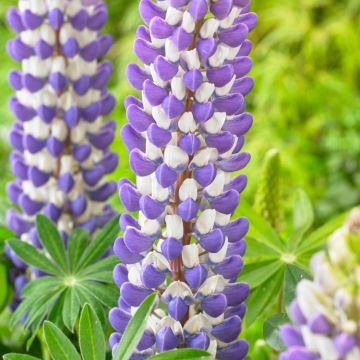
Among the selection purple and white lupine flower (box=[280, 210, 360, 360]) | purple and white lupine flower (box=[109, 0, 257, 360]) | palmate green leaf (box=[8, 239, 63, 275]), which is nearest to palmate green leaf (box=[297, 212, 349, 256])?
purple and white lupine flower (box=[109, 0, 257, 360])

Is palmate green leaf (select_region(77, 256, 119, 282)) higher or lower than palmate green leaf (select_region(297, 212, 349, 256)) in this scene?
lower

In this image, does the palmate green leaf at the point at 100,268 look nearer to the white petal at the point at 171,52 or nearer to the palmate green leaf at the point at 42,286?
the palmate green leaf at the point at 42,286

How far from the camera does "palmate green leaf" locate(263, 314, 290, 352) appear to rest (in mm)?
848

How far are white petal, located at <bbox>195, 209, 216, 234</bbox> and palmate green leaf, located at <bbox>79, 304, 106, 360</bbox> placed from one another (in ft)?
0.49

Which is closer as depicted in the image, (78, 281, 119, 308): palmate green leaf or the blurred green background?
(78, 281, 119, 308): palmate green leaf

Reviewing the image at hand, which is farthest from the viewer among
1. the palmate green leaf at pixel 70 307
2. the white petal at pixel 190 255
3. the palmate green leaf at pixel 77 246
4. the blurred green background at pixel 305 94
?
the blurred green background at pixel 305 94

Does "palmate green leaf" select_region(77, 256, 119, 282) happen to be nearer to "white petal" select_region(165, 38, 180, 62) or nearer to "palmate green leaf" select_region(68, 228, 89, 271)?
"palmate green leaf" select_region(68, 228, 89, 271)

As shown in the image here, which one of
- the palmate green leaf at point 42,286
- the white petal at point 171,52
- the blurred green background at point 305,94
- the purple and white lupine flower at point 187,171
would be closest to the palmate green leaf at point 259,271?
the purple and white lupine flower at point 187,171

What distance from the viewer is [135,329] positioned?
2.66ft

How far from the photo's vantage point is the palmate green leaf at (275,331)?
0.85 m

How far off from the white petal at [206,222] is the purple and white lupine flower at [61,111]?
1.14ft

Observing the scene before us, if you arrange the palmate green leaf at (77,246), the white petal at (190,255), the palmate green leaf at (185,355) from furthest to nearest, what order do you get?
the palmate green leaf at (77,246) → the white petal at (190,255) → the palmate green leaf at (185,355)

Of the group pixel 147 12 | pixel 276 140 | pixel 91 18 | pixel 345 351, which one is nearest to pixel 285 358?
pixel 345 351

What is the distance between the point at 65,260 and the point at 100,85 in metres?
0.27
